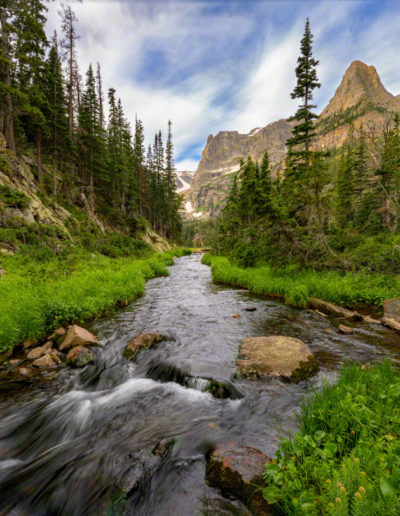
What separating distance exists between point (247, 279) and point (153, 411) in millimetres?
12234

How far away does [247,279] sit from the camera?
16.1 metres

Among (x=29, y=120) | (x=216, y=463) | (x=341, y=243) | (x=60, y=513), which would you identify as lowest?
(x=60, y=513)

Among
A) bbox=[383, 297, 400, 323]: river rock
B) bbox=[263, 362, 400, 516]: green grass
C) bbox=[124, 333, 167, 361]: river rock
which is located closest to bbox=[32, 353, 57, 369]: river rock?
bbox=[124, 333, 167, 361]: river rock

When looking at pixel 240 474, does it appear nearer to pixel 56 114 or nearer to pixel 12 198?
pixel 12 198

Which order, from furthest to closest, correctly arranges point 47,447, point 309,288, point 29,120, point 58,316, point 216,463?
point 29,120, point 309,288, point 58,316, point 47,447, point 216,463

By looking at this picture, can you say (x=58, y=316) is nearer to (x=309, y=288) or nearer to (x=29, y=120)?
(x=309, y=288)

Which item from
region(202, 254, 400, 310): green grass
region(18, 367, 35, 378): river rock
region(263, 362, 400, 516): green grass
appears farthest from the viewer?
region(202, 254, 400, 310): green grass

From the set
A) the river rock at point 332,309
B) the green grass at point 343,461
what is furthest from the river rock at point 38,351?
the river rock at point 332,309

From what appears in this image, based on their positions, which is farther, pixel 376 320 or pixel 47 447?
pixel 376 320

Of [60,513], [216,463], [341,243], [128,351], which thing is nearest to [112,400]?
[128,351]

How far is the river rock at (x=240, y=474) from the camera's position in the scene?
263 centimetres

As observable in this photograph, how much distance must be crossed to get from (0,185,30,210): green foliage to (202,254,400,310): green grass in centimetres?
1725

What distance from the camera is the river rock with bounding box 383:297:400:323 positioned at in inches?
322

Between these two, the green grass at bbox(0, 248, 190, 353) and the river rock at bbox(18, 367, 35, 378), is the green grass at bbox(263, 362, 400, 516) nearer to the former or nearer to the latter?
the river rock at bbox(18, 367, 35, 378)
